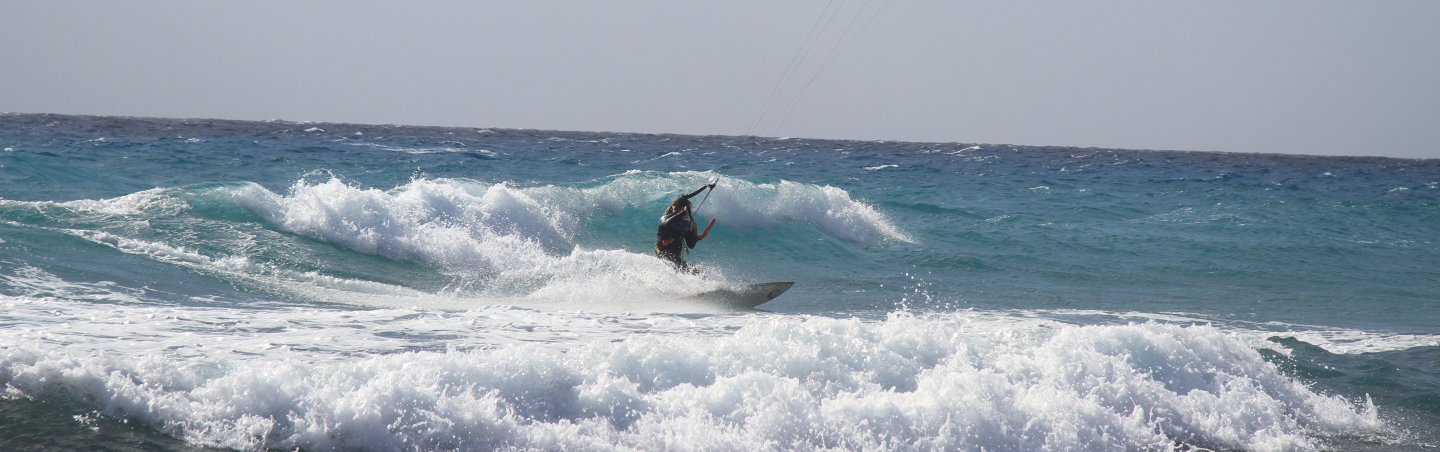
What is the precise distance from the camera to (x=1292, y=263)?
16.5m

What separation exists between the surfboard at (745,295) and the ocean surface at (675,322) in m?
0.18

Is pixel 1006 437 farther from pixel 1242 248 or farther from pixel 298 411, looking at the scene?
pixel 1242 248

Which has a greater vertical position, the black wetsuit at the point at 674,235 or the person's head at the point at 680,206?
the person's head at the point at 680,206

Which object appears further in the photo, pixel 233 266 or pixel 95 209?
pixel 95 209

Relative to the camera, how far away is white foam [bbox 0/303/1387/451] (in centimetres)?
561

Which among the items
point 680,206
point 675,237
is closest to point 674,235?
point 675,237

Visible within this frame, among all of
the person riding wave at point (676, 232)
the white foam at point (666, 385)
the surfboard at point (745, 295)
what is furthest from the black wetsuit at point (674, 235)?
the white foam at point (666, 385)

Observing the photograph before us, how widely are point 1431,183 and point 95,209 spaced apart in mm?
41382

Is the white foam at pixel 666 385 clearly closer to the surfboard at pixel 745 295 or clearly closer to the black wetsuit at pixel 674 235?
the surfboard at pixel 745 295

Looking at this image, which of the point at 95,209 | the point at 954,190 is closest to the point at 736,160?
the point at 954,190

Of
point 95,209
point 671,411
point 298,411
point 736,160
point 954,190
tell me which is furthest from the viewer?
point 736,160

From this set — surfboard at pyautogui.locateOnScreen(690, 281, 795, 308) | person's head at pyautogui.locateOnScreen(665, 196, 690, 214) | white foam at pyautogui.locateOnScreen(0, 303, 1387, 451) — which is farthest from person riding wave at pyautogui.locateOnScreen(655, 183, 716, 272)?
white foam at pyautogui.locateOnScreen(0, 303, 1387, 451)

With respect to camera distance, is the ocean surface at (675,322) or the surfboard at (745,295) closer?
the ocean surface at (675,322)

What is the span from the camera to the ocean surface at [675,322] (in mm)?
5734
